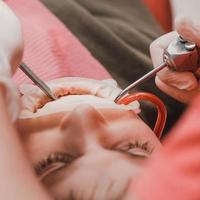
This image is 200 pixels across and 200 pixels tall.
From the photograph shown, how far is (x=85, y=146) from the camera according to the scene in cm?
57

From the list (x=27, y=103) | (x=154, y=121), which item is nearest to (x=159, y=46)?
(x=154, y=121)

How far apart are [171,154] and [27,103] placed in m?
0.24

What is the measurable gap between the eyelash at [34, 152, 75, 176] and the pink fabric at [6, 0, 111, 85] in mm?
162

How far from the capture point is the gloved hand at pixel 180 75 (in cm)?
66

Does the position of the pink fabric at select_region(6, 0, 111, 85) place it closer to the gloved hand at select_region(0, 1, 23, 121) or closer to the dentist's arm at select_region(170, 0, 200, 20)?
the gloved hand at select_region(0, 1, 23, 121)

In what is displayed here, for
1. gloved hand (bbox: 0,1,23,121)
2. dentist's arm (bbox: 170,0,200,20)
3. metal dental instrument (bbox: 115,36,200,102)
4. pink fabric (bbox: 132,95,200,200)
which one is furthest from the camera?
dentist's arm (bbox: 170,0,200,20)

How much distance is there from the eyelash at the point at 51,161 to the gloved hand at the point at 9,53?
0.05m

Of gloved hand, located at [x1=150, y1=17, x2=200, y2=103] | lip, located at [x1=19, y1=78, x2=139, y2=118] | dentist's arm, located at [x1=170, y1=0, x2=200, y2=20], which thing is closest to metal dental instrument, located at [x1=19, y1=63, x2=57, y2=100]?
lip, located at [x1=19, y1=78, x2=139, y2=118]

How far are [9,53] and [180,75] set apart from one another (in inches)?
8.5

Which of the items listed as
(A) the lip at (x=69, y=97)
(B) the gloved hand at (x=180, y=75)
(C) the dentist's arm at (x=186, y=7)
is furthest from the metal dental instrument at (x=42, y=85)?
(C) the dentist's arm at (x=186, y=7)

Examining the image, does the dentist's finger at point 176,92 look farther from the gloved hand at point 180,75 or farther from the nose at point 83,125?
the nose at point 83,125

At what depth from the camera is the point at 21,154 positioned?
0.49 m

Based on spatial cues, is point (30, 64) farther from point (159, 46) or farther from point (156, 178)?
point (156, 178)

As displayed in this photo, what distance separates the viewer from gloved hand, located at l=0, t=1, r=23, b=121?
534mm
